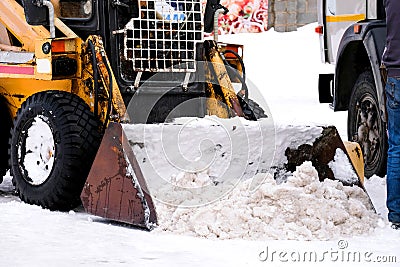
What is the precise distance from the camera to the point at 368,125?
24.8 feet

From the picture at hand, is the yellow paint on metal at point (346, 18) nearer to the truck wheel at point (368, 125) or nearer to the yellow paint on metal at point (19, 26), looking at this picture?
the truck wheel at point (368, 125)

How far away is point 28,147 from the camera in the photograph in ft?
22.3

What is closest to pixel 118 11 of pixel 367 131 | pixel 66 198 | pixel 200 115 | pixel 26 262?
pixel 200 115

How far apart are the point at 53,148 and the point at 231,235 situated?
165 centimetres

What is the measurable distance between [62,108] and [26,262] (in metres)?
1.85

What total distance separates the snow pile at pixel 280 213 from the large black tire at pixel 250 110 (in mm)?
1399

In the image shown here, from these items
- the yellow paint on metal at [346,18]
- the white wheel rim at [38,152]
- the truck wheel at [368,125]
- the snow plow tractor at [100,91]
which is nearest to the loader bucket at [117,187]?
the snow plow tractor at [100,91]

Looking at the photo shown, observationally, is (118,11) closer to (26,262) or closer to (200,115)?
(200,115)

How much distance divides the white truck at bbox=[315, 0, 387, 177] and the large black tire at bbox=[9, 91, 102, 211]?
2.04 metres

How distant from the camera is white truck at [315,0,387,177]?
23.2 feet

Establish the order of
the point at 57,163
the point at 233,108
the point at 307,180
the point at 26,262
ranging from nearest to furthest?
the point at 26,262, the point at 307,180, the point at 57,163, the point at 233,108

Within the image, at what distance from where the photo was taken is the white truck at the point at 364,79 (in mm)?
7086

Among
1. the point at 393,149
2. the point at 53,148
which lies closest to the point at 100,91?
the point at 53,148

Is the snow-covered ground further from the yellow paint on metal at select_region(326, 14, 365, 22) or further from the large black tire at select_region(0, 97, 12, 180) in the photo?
the yellow paint on metal at select_region(326, 14, 365, 22)
